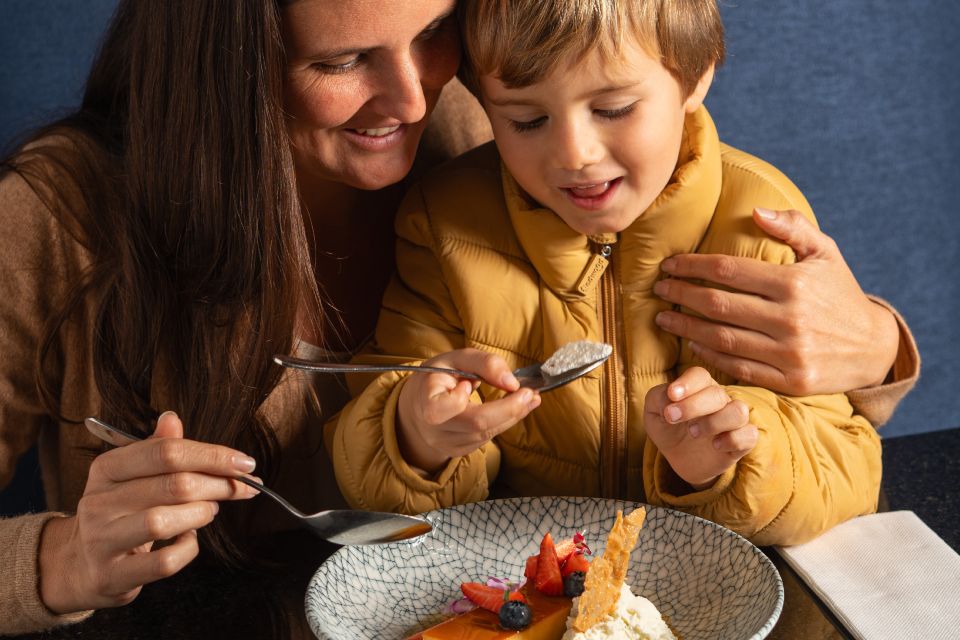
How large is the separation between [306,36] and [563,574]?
62 centimetres

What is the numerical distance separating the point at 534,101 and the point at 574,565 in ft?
1.58

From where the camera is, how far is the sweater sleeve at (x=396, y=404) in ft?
4.04

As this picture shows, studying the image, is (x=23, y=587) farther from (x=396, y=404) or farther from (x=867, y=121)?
(x=867, y=121)

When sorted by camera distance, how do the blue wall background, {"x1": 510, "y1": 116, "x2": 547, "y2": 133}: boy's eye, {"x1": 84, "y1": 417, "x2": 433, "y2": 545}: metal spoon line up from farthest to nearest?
the blue wall background → {"x1": 510, "y1": 116, "x2": 547, "y2": 133}: boy's eye → {"x1": 84, "y1": 417, "x2": 433, "y2": 545}: metal spoon

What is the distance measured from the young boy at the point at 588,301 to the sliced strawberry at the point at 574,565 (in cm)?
14

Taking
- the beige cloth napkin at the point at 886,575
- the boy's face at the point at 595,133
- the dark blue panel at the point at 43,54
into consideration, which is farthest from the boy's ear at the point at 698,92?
the dark blue panel at the point at 43,54

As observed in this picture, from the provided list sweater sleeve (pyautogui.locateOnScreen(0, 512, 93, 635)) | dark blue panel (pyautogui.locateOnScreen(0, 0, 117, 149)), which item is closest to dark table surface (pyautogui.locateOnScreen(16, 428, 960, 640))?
sweater sleeve (pyautogui.locateOnScreen(0, 512, 93, 635))

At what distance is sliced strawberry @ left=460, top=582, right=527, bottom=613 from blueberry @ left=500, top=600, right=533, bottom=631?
15 millimetres

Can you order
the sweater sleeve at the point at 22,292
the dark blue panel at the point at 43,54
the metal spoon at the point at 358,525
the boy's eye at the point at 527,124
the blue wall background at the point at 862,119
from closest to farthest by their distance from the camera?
the metal spoon at the point at 358,525
the boy's eye at the point at 527,124
the sweater sleeve at the point at 22,292
the dark blue panel at the point at 43,54
the blue wall background at the point at 862,119

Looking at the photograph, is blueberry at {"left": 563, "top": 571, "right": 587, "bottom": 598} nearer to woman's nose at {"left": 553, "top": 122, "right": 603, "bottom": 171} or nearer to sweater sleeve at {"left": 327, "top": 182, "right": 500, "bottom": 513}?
sweater sleeve at {"left": 327, "top": 182, "right": 500, "bottom": 513}

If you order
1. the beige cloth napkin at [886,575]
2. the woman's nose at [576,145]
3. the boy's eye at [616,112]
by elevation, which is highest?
the boy's eye at [616,112]

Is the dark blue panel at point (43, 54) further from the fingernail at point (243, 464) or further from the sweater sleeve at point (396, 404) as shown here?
the fingernail at point (243, 464)

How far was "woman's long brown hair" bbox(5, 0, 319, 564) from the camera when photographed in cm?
119

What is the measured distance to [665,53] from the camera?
3.88 feet
